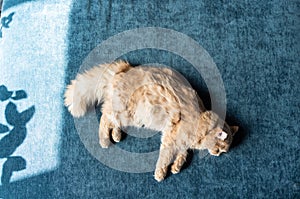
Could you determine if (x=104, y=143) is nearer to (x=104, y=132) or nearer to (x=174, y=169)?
(x=104, y=132)

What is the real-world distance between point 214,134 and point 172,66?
239 mm

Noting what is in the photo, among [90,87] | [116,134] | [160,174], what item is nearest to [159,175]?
[160,174]

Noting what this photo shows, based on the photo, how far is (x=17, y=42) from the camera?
1065 millimetres

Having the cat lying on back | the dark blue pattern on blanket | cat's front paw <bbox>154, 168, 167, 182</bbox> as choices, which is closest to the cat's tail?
the cat lying on back

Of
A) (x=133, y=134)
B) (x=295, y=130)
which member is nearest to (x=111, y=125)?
(x=133, y=134)

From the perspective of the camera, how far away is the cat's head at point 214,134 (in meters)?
0.90

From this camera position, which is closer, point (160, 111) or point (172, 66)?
point (160, 111)

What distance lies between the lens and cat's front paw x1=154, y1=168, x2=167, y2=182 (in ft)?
3.00

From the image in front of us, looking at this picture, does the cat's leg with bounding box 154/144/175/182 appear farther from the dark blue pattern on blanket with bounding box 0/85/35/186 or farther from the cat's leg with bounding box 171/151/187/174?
the dark blue pattern on blanket with bounding box 0/85/35/186

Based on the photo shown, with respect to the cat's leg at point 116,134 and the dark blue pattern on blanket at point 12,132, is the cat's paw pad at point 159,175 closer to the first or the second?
the cat's leg at point 116,134

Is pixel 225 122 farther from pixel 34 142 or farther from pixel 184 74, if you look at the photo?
pixel 34 142

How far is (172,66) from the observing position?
104 centimetres

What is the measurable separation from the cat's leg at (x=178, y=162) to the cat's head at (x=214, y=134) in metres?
0.05

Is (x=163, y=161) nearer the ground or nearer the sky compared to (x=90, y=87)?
nearer the ground
